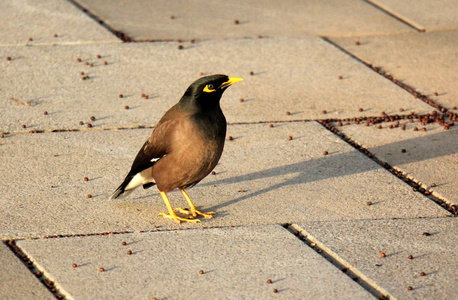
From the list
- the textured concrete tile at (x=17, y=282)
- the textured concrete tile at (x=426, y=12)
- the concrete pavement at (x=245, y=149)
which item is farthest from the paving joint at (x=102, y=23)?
the textured concrete tile at (x=17, y=282)

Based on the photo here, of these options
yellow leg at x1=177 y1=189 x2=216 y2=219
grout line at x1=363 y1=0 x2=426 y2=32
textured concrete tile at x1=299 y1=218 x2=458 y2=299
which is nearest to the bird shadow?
yellow leg at x1=177 y1=189 x2=216 y2=219

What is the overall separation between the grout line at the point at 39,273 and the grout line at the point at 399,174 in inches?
122

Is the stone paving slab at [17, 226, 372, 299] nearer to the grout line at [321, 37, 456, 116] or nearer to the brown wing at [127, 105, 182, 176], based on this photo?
the brown wing at [127, 105, 182, 176]

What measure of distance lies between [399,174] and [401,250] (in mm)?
1446

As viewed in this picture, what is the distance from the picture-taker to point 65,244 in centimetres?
527

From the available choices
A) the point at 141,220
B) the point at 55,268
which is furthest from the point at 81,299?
the point at 141,220

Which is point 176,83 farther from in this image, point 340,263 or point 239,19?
point 340,263

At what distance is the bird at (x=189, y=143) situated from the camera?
5.67m

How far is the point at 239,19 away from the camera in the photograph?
1057cm

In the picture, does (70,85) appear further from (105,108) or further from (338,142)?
(338,142)

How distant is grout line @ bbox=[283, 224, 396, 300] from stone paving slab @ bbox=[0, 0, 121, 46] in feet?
15.7

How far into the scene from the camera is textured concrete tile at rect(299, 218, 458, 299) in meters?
4.85

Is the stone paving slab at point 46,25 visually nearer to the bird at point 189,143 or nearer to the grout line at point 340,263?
the bird at point 189,143

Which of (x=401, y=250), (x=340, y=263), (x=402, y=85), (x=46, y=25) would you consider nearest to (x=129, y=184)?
(x=340, y=263)
